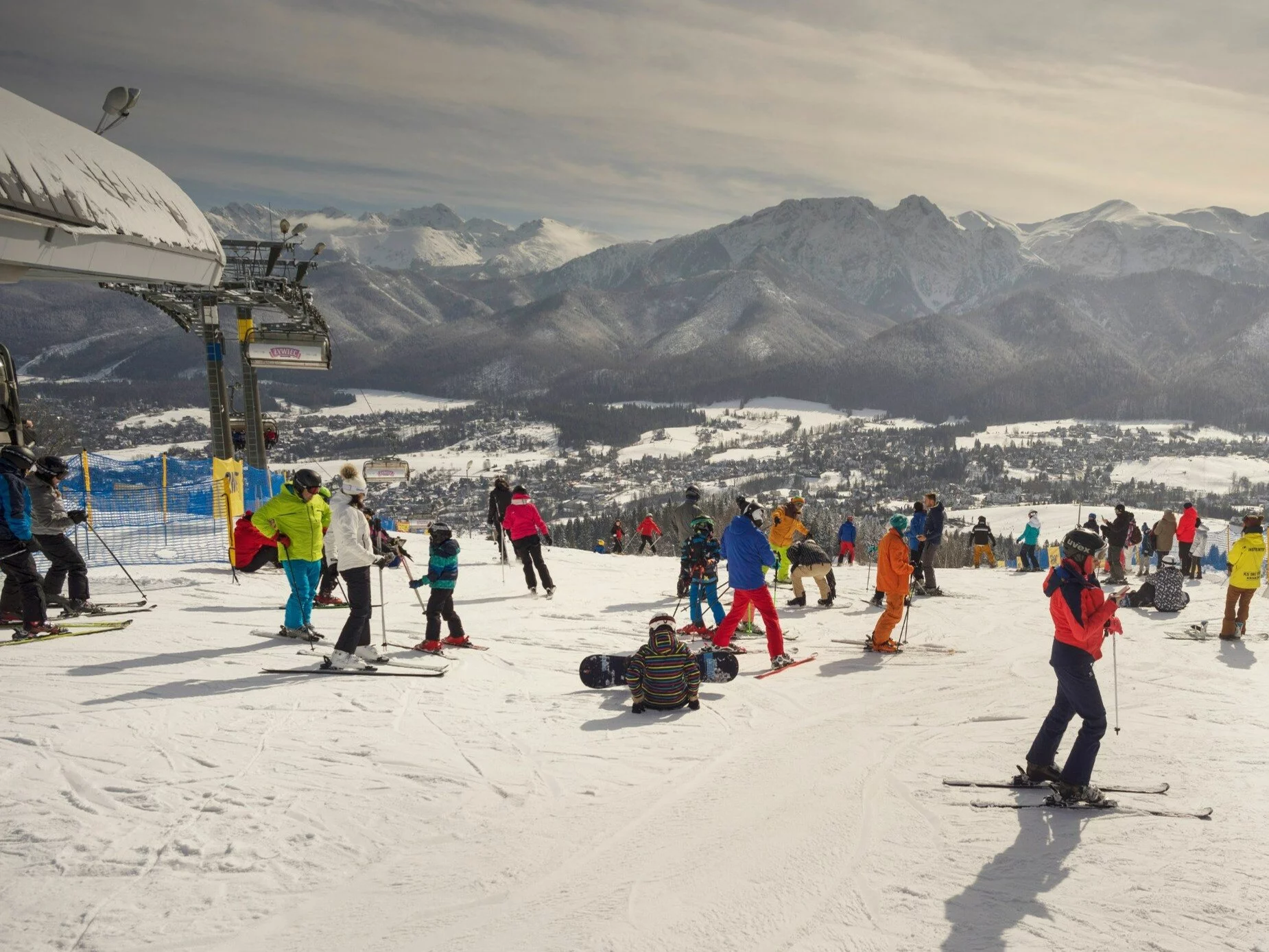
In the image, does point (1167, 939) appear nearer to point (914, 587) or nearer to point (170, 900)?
point (170, 900)

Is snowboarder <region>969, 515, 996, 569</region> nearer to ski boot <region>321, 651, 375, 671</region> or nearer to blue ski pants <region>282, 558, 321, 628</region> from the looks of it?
blue ski pants <region>282, 558, 321, 628</region>

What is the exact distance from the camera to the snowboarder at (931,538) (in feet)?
46.5

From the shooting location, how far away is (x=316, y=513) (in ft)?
28.0

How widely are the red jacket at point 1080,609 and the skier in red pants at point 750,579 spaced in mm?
3731

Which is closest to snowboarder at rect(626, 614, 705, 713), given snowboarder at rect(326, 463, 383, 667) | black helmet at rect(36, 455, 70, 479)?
snowboarder at rect(326, 463, 383, 667)

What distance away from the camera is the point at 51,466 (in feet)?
28.6

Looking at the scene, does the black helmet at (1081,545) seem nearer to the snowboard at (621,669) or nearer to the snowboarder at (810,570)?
the snowboard at (621,669)

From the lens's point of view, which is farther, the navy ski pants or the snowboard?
the snowboard

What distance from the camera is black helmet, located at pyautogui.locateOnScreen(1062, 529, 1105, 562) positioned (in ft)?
17.0

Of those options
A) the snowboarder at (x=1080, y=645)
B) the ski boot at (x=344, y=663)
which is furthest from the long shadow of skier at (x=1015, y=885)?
the ski boot at (x=344, y=663)

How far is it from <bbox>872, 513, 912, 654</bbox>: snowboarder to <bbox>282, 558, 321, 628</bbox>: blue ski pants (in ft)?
20.9

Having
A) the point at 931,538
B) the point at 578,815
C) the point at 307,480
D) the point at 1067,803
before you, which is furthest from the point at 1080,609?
the point at 931,538

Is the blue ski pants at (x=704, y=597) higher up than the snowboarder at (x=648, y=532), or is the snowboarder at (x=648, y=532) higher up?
the blue ski pants at (x=704, y=597)

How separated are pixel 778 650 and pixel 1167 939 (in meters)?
5.35
